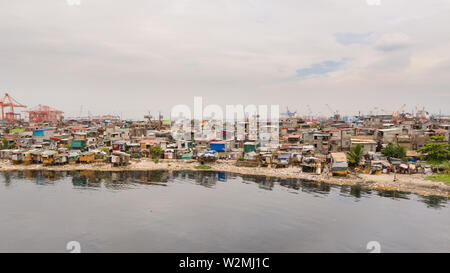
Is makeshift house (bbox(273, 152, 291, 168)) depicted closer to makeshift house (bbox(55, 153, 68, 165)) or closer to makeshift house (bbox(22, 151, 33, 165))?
makeshift house (bbox(55, 153, 68, 165))

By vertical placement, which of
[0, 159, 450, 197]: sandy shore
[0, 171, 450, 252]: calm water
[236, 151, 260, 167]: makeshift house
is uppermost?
[236, 151, 260, 167]: makeshift house

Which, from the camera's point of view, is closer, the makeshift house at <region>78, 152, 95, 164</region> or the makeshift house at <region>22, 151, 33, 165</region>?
the makeshift house at <region>22, 151, 33, 165</region>

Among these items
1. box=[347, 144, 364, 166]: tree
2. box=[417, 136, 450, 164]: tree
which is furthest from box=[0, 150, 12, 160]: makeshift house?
box=[417, 136, 450, 164]: tree

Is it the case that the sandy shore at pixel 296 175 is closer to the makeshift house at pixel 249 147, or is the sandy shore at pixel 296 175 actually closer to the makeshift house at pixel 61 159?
the makeshift house at pixel 61 159

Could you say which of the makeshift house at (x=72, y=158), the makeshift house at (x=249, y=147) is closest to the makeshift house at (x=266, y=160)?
the makeshift house at (x=249, y=147)
